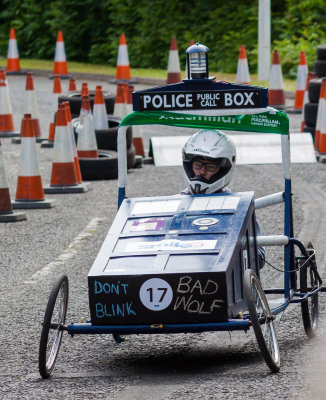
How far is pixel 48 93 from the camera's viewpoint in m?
22.4

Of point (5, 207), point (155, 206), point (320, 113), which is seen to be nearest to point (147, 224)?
point (155, 206)

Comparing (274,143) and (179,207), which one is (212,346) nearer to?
(179,207)

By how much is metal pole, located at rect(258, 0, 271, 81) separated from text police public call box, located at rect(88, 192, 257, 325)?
54.2 ft

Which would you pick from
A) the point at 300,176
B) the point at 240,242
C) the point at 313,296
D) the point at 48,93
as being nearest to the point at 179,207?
the point at 240,242

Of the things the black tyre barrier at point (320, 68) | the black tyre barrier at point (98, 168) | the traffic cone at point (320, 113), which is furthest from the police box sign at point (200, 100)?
the black tyre barrier at point (320, 68)

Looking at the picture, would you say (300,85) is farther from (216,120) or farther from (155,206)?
(155,206)

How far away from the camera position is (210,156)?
7152 mm

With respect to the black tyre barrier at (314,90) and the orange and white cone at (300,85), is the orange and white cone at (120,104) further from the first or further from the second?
the orange and white cone at (300,85)

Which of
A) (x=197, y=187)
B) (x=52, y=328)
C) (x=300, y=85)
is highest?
(x=197, y=187)

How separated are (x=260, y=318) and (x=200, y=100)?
1.34m

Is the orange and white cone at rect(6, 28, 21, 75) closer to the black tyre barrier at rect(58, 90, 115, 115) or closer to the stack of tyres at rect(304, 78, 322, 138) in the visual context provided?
the black tyre barrier at rect(58, 90, 115, 115)

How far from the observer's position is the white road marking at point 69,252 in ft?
29.2

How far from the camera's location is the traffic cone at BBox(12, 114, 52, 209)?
1202 centimetres

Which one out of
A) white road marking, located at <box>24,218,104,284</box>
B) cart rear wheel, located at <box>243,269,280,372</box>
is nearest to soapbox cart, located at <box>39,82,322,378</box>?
cart rear wheel, located at <box>243,269,280,372</box>
